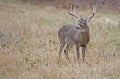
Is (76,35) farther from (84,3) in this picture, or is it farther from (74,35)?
(84,3)

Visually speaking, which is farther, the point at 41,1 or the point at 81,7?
the point at 41,1

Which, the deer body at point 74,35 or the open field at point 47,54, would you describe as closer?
the open field at point 47,54

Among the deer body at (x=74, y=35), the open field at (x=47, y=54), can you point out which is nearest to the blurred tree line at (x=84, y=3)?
the open field at (x=47, y=54)

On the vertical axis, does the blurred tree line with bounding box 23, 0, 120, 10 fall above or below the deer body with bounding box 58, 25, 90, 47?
above

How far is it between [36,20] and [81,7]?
8735 millimetres

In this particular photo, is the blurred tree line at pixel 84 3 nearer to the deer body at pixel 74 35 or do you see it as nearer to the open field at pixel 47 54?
the open field at pixel 47 54

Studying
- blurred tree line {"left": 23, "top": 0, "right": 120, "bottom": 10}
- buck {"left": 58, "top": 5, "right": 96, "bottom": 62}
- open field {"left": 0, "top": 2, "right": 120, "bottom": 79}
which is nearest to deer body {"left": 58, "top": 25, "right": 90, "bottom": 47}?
buck {"left": 58, "top": 5, "right": 96, "bottom": 62}

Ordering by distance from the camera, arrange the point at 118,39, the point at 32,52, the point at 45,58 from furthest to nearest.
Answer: the point at 118,39
the point at 32,52
the point at 45,58

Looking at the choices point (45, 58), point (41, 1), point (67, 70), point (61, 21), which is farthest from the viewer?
point (41, 1)

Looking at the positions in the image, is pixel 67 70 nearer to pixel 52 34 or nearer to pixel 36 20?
pixel 52 34

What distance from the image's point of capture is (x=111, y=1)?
29750 millimetres

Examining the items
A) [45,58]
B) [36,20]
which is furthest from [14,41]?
[36,20]

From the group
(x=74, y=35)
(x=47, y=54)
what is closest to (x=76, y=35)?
(x=74, y=35)

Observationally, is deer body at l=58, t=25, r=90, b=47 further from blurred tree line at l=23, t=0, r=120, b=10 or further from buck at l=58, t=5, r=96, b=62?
blurred tree line at l=23, t=0, r=120, b=10
